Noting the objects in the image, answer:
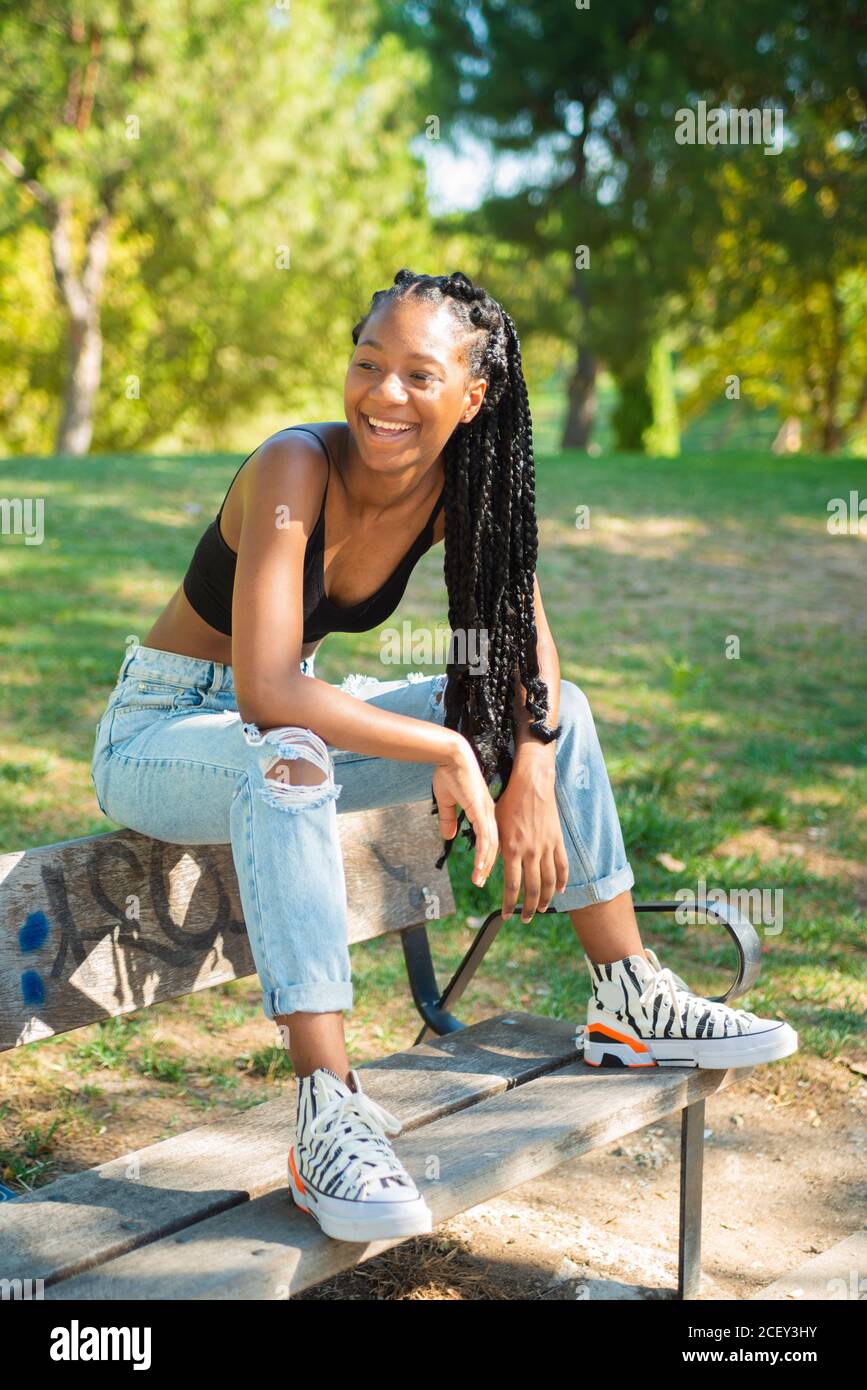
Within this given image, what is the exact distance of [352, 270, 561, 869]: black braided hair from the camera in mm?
2680

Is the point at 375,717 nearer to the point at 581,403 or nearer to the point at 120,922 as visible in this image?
the point at 120,922

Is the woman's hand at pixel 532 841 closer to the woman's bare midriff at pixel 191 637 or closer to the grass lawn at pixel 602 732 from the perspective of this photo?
the woman's bare midriff at pixel 191 637

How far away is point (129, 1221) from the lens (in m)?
2.00

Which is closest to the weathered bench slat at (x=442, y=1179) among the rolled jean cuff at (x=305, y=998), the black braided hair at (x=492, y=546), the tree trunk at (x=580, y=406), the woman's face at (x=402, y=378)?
the rolled jean cuff at (x=305, y=998)

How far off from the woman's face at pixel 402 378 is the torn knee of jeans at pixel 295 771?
1.98ft

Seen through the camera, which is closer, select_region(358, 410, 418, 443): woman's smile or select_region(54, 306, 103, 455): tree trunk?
select_region(358, 410, 418, 443): woman's smile

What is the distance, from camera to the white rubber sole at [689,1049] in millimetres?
2504

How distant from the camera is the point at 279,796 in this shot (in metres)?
2.16

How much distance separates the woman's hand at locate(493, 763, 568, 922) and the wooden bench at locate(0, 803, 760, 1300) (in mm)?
313

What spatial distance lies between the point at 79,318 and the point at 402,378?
18.9m

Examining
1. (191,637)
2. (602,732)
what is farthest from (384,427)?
(602,732)

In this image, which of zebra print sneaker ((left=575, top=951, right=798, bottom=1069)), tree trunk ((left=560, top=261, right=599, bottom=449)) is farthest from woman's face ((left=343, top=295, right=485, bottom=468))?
tree trunk ((left=560, top=261, right=599, bottom=449))

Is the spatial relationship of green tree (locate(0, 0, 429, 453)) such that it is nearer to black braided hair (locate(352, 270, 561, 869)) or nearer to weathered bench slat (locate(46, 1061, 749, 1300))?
black braided hair (locate(352, 270, 561, 869))

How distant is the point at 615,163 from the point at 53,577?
1242cm
